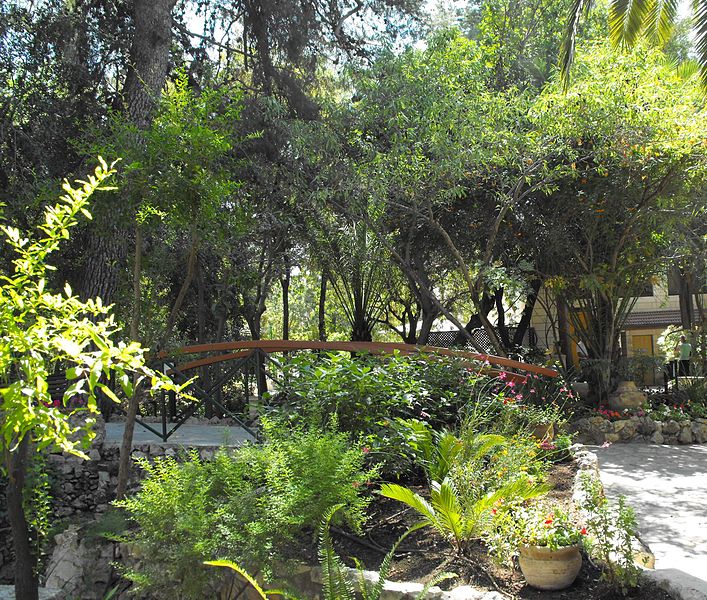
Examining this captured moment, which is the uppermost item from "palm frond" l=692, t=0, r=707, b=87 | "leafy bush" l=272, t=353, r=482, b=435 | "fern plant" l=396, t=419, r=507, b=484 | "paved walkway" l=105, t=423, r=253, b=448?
"palm frond" l=692, t=0, r=707, b=87

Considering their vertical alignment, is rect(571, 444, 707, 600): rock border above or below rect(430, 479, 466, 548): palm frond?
below

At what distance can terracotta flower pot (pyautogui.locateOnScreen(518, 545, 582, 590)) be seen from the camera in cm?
358

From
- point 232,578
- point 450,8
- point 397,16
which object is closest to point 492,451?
point 232,578

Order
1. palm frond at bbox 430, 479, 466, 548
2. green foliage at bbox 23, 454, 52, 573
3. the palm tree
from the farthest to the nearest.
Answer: the palm tree < green foliage at bbox 23, 454, 52, 573 < palm frond at bbox 430, 479, 466, 548

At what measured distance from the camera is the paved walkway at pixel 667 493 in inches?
184

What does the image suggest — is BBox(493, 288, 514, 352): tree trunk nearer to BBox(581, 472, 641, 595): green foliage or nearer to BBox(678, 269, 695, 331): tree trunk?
BBox(678, 269, 695, 331): tree trunk

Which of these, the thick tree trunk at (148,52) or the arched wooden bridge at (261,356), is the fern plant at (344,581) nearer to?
the arched wooden bridge at (261,356)

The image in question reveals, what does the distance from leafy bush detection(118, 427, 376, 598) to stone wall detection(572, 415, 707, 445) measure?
606 centimetres

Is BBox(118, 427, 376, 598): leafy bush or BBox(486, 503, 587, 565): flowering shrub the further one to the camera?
BBox(118, 427, 376, 598): leafy bush

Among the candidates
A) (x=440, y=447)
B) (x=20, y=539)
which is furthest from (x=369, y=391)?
(x=20, y=539)

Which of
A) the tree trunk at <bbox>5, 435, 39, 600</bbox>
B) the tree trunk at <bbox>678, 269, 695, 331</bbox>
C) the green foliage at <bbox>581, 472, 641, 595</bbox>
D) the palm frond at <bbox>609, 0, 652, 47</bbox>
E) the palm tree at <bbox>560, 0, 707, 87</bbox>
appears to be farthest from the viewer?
the tree trunk at <bbox>678, 269, 695, 331</bbox>

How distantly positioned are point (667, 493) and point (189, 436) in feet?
16.4

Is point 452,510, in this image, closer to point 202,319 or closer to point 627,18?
point 627,18

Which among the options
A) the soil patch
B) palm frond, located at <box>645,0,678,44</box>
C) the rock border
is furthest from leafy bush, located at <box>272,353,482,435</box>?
palm frond, located at <box>645,0,678,44</box>
